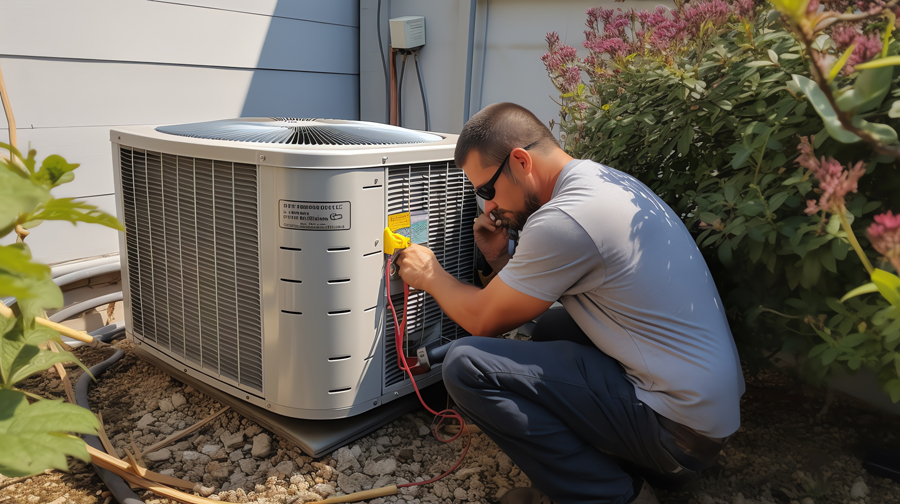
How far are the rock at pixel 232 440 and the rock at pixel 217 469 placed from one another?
0.09m

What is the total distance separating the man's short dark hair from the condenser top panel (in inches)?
5.4

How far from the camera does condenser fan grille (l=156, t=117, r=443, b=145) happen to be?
1628 mm

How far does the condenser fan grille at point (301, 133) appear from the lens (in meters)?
1.63

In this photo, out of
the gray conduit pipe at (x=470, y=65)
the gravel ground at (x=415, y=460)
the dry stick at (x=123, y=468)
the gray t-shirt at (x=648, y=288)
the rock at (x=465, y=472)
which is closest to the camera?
the gray t-shirt at (x=648, y=288)

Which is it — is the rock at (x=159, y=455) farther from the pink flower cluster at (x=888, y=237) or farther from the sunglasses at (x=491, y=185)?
the pink flower cluster at (x=888, y=237)

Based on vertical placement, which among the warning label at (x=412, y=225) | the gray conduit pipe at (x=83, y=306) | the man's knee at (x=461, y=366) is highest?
the warning label at (x=412, y=225)

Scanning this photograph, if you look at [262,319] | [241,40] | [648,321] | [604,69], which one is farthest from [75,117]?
[648,321]

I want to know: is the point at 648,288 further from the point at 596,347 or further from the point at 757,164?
the point at 757,164

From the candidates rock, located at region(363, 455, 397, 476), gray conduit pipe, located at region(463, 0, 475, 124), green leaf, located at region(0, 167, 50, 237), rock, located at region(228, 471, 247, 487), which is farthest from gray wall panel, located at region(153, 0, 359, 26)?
green leaf, located at region(0, 167, 50, 237)

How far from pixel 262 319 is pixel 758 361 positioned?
1335mm

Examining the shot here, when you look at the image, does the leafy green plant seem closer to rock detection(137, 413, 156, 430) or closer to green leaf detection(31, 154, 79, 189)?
green leaf detection(31, 154, 79, 189)

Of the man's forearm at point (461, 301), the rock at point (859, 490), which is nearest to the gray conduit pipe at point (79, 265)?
the man's forearm at point (461, 301)

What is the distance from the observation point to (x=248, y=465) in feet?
5.41

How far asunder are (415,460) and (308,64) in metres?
2.32
